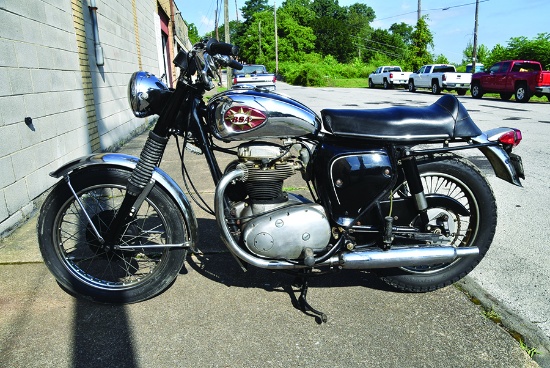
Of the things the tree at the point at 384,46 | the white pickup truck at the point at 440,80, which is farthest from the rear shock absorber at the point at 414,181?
the tree at the point at 384,46

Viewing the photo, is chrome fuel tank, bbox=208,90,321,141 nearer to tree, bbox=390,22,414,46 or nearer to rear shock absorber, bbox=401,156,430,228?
rear shock absorber, bbox=401,156,430,228

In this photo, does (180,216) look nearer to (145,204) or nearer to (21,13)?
(145,204)

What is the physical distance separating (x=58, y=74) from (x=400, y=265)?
4.75m

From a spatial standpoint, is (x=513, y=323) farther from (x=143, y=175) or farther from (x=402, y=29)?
(x=402, y=29)

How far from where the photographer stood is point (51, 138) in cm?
513

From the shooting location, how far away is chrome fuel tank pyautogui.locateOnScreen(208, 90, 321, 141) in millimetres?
2551

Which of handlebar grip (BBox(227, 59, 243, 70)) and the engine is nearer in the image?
the engine

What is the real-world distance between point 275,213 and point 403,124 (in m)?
0.93

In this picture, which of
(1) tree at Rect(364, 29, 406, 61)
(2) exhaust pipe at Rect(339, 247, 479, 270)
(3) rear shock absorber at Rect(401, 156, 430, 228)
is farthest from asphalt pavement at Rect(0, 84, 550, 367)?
(1) tree at Rect(364, 29, 406, 61)

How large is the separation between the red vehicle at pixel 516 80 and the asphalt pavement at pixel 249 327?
695 inches

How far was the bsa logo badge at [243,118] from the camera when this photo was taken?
2.55 meters

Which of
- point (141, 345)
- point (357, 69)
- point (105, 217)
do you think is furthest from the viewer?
point (357, 69)

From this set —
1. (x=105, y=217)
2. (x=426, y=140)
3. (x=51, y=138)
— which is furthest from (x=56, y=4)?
(x=426, y=140)

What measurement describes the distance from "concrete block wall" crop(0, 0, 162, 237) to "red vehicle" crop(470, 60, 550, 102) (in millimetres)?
16323
